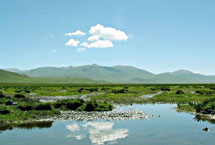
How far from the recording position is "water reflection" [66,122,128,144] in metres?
23.2

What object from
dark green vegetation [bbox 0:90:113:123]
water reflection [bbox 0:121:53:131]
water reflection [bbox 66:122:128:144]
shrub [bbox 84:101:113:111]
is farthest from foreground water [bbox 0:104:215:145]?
shrub [bbox 84:101:113:111]

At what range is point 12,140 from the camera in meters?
23.2

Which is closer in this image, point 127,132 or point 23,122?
point 127,132

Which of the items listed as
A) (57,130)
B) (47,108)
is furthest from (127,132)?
(47,108)

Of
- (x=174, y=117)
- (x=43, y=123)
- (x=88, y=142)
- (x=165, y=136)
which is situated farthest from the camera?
(x=174, y=117)

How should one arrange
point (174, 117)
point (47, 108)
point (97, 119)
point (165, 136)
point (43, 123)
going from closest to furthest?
point (165, 136), point (43, 123), point (97, 119), point (174, 117), point (47, 108)

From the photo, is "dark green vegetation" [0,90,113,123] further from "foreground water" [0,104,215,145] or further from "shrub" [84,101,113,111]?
"foreground water" [0,104,215,145]

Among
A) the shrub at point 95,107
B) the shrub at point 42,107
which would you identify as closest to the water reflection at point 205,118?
the shrub at point 95,107

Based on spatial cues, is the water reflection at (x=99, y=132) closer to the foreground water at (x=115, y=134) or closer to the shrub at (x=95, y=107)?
the foreground water at (x=115, y=134)

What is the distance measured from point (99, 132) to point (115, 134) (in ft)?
5.96

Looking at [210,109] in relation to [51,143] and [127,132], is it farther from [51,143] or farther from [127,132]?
[51,143]

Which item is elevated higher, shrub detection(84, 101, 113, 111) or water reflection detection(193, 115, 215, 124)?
shrub detection(84, 101, 113, 111)

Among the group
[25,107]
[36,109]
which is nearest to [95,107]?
[36,109]

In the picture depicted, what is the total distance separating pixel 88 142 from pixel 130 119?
12664 mm
